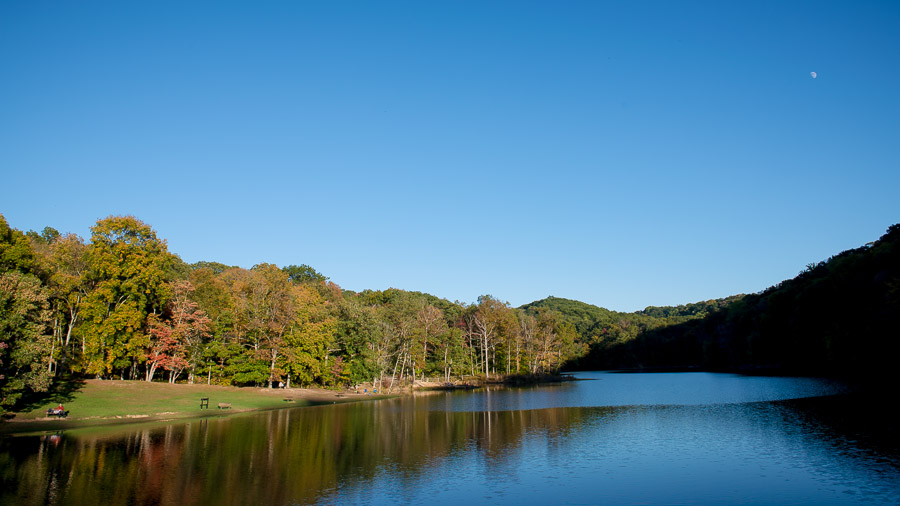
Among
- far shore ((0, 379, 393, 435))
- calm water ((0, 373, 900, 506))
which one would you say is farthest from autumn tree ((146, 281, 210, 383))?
calm water ((0, 373, 900, 506))

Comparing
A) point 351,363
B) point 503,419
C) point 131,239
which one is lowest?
point 503,419

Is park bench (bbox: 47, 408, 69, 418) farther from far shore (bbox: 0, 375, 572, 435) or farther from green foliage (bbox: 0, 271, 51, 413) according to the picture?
green foliage (bbox: 0, 271, 51, 413)

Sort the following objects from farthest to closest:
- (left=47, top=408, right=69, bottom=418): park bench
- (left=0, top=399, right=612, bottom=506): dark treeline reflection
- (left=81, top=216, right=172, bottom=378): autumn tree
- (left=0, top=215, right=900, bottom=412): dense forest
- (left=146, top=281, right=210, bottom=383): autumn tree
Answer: (left=146, top=281, right=210, bottom=383): autumn tree < (left=81, top=216, right=172, bottom=378): autumn tree < (left=0, top=215, right=900, bottom=412): dense forest < (left=47, top=408, right=69, bottom=418): park bench < (left=0, top=399, right=612, bottom=506): dark treeline reflection

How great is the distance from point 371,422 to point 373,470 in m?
20.7

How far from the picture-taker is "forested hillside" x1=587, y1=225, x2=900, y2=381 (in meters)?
70.0

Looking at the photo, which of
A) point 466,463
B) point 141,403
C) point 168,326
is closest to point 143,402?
point 141,403

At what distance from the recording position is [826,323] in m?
89.5

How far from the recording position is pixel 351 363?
81625 mm

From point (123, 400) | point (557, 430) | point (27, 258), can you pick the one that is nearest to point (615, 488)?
point (557, 430)

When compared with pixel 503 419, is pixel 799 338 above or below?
above

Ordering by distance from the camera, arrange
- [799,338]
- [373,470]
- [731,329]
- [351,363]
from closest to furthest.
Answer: [373,470]
[351,363]
[799,338]
[731,329]

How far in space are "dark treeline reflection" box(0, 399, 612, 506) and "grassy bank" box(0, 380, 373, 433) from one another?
527 centimetres

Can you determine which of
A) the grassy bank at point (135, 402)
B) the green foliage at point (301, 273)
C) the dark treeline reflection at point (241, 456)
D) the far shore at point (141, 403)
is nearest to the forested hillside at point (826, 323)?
the dark treeline reflection at point (241, 456)

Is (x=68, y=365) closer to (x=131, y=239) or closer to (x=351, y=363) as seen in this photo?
(x=131, y=239)
